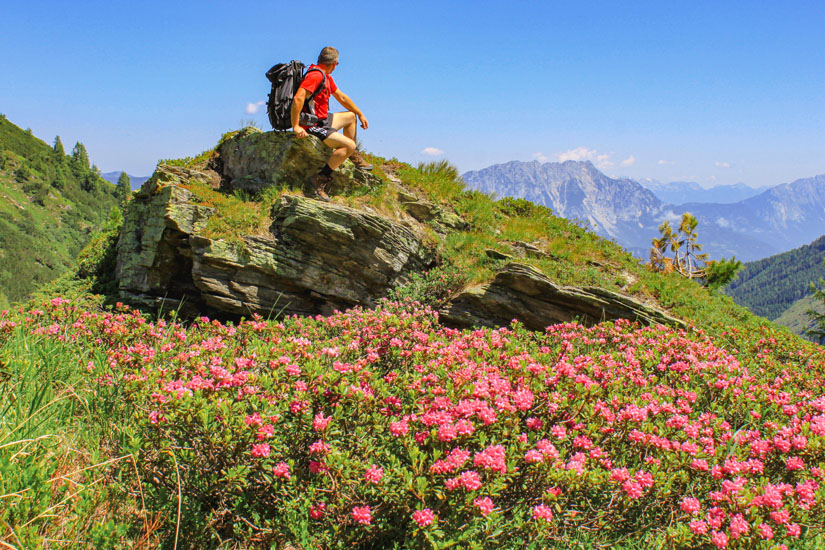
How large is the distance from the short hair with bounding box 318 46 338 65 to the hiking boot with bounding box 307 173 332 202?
9.03ft

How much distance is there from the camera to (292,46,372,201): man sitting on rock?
350 inches

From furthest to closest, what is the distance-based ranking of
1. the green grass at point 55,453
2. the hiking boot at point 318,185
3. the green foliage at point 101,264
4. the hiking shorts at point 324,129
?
the green foliage at point 101,264
the hiking boot at point 318,185
the hiking shorts at point 324,129
the green grass at point 55,453

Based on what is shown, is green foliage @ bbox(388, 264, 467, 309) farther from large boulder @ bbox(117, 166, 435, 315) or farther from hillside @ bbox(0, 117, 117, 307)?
hillside @ bbox(0, 117, 117, 307)

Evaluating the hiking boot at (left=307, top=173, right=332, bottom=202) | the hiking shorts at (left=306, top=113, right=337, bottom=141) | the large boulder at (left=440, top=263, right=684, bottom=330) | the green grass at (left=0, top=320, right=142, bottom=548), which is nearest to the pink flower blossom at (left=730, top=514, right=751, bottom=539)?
the green grass at (left=0, top=320, right=142, bottom=548)

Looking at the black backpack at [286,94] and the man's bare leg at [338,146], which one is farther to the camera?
the man's bare leg at [338,146]

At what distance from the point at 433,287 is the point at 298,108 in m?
4.77

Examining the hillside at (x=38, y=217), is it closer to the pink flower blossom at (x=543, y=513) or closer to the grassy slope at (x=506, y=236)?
the grassy slope at (x=506, y=236)

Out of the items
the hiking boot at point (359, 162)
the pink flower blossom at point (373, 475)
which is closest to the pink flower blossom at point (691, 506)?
the pink flower blossom at point (373, 475)

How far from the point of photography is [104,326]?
507 cm

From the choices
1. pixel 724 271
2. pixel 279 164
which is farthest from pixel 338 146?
pixel 724 271

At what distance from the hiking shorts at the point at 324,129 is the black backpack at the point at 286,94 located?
119 mm

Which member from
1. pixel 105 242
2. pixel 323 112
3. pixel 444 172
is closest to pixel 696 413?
pixel 323 112

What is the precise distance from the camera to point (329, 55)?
8.80m

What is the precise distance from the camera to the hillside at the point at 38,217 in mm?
137250
